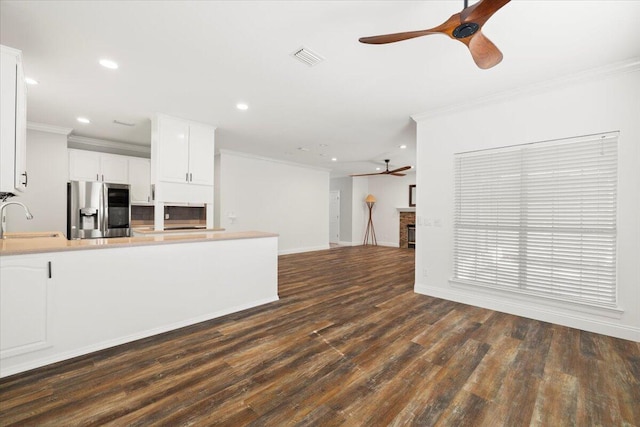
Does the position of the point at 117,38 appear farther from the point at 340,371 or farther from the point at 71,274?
the point at 340,371

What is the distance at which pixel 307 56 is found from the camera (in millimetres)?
2504

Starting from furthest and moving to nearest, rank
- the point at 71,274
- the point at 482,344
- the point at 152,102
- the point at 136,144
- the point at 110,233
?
1. the point at 136,144
2. the point at 110,233
3. the point at 152,102
4. the point at 482,344
5. the point at 71,274

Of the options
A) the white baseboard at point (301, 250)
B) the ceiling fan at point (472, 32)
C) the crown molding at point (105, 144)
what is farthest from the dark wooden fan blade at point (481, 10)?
the white baseboard at point (301, 250)

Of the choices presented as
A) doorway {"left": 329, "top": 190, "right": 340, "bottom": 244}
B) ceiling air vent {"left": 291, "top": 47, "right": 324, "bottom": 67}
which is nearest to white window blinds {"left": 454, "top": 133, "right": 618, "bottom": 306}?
ceiling air vent {"left": 291, "top": 47, "right": 324, "bottom": 67}

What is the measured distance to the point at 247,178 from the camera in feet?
22.1

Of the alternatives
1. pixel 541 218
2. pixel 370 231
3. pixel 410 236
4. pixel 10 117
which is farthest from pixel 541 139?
pixel 370 231

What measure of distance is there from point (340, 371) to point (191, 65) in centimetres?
305

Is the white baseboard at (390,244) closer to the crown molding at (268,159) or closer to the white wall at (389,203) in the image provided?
the white wall at (389,203)

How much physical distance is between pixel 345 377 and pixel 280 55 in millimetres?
2727

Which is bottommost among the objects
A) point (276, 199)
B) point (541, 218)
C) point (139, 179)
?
point (541, 218)

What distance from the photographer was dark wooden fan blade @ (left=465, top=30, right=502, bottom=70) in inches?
70.5

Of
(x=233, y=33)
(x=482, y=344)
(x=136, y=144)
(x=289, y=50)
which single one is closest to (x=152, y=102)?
(x=233, y=33)

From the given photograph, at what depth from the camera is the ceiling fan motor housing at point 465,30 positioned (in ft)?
5.41

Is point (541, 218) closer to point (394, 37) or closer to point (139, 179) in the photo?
point (394, 37)
